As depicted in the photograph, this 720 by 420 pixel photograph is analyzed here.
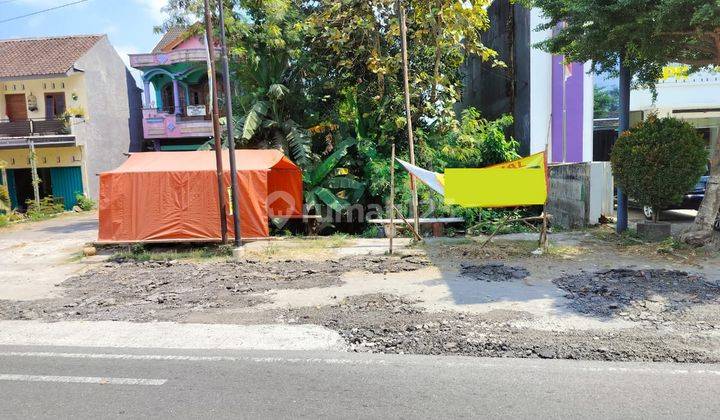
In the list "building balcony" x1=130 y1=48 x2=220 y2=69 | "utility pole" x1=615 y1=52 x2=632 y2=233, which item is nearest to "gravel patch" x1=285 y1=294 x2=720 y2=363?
"utility pole" x1=615 y1=52 x2=632 y2=233

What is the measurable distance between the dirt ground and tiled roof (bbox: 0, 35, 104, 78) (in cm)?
1844

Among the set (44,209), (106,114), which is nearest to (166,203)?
(44,209)

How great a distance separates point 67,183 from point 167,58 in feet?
27.2

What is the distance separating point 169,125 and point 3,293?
65.8ft

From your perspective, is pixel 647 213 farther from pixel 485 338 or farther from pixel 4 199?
pixel 4 199

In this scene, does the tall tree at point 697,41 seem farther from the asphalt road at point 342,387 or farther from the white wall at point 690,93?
the white wall at point 690,93

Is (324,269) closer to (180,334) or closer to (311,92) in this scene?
(180,334)

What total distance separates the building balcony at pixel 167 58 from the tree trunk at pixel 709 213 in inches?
863

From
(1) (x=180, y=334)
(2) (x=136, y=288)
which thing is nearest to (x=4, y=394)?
(1) (x=180, y=334)

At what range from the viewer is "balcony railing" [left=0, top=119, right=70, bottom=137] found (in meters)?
24.1

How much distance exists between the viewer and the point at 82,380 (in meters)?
4.72

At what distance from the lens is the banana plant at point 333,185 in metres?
15.0

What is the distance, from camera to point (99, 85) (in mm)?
26578

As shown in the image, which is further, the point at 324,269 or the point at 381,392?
the point at 324,269
